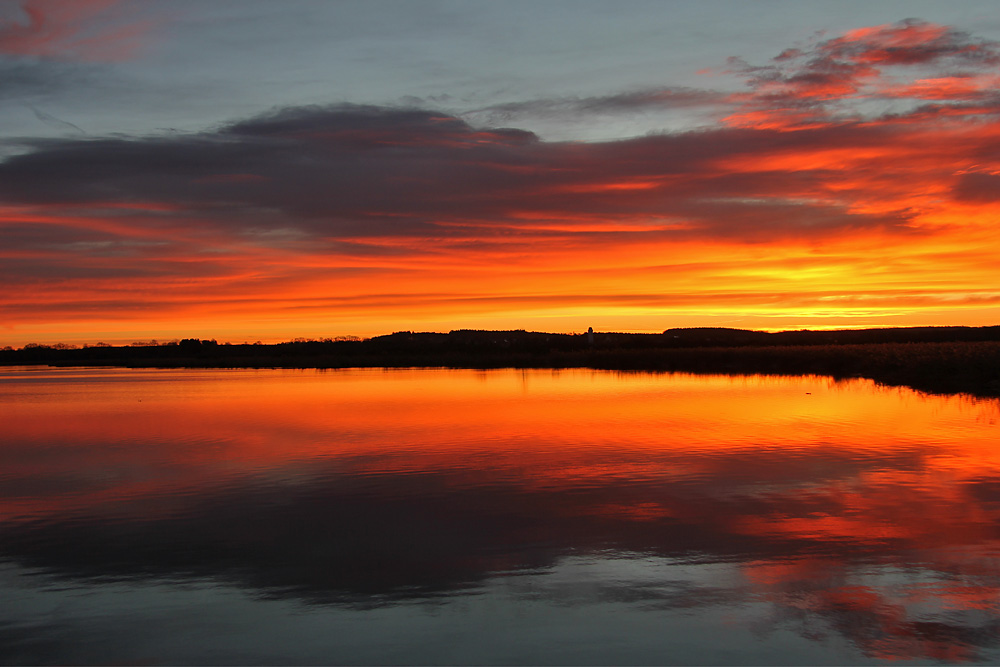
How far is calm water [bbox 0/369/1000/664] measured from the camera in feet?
20.6

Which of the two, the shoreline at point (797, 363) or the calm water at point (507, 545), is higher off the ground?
the shoreline at point (797, 363)

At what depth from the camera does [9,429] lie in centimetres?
2122

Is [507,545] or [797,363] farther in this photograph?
[797,363]

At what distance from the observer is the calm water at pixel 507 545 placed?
6.28 meters

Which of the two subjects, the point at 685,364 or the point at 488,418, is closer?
the point at 488,418

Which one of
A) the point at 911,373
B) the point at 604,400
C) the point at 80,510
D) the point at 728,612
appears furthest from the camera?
the point at 911,373

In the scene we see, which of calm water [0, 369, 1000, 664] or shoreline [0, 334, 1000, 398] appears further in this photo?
shoreline [0, 334, 1000, 398]

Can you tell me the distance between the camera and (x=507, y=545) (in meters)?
8.90

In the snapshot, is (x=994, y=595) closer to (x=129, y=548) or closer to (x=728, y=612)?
(x=728, y=612)

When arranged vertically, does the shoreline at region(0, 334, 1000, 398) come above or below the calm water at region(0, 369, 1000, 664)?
above

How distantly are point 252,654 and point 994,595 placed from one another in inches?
238

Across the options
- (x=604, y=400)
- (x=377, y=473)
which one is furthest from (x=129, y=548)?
(x=604, y=400)

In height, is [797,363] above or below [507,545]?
above

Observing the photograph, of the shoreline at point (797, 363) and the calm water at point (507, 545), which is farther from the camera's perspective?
the shoreline at point (797, 363)
